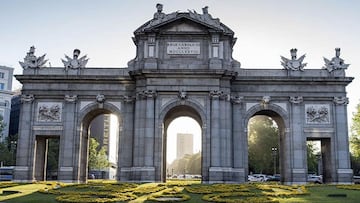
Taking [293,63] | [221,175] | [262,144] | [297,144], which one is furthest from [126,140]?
[262,144]

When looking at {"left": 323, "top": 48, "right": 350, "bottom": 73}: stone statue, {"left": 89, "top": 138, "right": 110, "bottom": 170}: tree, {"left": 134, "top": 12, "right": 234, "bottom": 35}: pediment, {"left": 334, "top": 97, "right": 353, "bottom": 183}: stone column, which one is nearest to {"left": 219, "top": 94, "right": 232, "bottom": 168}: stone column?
{"left": 134, "top": 12, "right": 234, "bottom": 35}: pediment

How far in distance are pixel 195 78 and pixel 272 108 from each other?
9.57 metres

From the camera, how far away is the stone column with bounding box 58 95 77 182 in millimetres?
47469

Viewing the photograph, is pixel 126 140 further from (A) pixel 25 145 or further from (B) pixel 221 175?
(B) pixel 221 175

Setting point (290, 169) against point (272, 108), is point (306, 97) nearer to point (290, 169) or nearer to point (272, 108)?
point (272, 108)

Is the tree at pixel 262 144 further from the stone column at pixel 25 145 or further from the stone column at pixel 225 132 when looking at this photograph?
the stone column at pixel 25 145

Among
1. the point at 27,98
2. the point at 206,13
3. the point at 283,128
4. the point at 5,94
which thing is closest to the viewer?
the point at 206,13

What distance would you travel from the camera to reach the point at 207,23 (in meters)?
47.5

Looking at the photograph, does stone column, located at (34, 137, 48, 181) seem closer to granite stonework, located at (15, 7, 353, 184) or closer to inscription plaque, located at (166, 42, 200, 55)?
granite stonework, located at (15, 7, 353, 184)

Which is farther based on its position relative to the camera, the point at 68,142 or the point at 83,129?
the point at 83,129

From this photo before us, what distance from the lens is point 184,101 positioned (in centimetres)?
4650

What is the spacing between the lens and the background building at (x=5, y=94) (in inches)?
4510

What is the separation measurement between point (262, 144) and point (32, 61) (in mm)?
51477

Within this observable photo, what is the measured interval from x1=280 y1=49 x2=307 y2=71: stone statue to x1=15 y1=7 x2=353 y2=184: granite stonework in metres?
0.11
